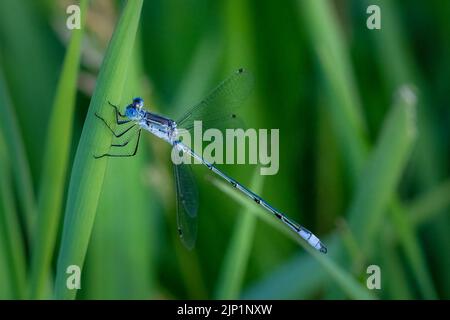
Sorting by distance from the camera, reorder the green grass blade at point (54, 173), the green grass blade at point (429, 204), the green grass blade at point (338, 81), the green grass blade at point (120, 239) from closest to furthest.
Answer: the green grass blade at point (54, 173) → the green grass blade at point (120, 239) → the green grass blade at point (338, 81) → the green grass blade at point (429, 204)

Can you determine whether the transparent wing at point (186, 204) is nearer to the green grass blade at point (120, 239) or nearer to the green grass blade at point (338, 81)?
the green grass blade at point (120, 239)

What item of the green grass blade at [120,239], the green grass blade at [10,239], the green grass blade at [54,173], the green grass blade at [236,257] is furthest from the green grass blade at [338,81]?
the green grass blade at [10,239]

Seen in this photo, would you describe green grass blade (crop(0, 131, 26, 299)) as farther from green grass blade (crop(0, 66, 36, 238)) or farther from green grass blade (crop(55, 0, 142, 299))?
green grass blade (crop(55, 0, 142, 299))

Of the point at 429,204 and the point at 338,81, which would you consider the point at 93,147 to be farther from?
the point at 429,204

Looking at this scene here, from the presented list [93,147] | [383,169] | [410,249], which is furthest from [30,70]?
[410,249]
